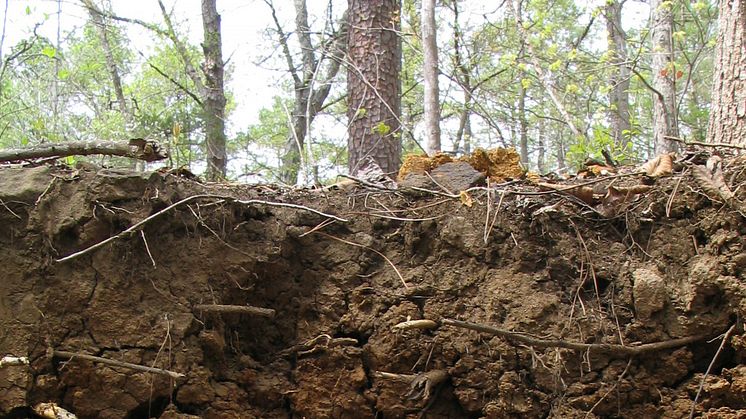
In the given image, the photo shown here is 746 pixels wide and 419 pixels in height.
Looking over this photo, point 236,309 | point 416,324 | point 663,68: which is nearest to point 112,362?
point 236,309

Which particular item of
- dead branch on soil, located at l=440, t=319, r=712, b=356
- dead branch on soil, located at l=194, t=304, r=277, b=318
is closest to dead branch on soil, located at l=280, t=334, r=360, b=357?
dead branch on soil, located at l=194, t=304, r=277, b=318

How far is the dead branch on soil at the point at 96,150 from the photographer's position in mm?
3035

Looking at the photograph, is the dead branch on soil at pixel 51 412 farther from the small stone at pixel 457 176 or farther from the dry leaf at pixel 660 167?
the dry leaf at pixel 660 167

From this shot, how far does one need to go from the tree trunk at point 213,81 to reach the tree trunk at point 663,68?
16.4 feet

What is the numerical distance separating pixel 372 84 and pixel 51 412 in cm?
430

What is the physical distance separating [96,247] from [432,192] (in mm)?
1660

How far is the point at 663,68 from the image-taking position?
7219mm

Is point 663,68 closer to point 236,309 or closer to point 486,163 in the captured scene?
point 486,163

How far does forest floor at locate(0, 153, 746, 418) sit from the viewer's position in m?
2.87

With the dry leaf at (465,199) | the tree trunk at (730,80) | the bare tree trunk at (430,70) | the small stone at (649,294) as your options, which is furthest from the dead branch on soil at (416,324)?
the bare tree trunk at (430,70)

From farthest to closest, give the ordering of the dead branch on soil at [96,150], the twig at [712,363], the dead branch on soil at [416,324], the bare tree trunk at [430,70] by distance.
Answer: the bare tree trunk at [430,70] < the dead branch on soil at [416,324] < the dead branch on soil at [96,150] < the twig at [712,363]

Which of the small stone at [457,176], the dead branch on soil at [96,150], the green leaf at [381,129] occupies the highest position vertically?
the green leaf at [381,129]

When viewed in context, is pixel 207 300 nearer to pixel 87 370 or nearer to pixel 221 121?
pixel 87 370

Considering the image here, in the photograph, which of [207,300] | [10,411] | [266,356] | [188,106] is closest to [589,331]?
[266,356]
